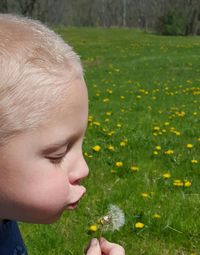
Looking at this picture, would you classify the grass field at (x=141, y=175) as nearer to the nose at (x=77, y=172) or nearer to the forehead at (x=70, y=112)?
the nose at (x=77, y=172)

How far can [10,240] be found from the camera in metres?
1.95

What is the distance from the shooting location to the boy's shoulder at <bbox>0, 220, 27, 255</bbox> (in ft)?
A: 6.23

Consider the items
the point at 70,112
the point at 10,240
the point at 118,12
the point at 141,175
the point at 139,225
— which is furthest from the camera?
the point at 118,12

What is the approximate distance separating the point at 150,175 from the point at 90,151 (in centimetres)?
143

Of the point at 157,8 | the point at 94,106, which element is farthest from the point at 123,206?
the point at 157,8

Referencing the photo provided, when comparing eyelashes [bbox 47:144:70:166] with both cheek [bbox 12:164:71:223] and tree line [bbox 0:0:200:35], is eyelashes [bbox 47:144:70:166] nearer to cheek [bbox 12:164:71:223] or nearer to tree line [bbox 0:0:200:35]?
cheek [bbox 12:164:71:223]

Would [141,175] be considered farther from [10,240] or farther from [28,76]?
[28,76]

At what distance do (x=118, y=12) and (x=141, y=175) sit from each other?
74.2 meters

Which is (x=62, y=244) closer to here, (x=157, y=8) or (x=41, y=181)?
(x=41, y=181)

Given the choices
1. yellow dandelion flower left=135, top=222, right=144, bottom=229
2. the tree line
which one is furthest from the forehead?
the tree line

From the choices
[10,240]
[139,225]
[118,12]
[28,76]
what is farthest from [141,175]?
[118,12]

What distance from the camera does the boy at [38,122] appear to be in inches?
55.2

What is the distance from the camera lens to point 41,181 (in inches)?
59.9

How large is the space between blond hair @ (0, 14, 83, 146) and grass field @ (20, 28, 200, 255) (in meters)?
2.83
